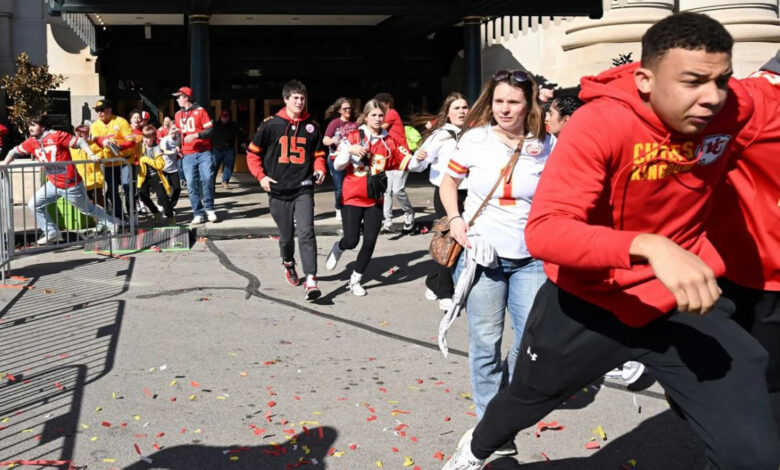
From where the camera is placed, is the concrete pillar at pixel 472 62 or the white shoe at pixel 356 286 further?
the concrete pillar at pixel 472 62

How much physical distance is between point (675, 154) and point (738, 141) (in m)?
0.58

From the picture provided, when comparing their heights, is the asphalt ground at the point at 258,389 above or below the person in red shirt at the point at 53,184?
below

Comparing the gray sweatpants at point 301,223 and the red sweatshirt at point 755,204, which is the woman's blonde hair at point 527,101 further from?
the gray sweatpants at point 301,223

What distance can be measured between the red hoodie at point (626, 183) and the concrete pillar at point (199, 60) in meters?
15.5

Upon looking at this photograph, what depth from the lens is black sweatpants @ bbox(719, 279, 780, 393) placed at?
3.67 meters

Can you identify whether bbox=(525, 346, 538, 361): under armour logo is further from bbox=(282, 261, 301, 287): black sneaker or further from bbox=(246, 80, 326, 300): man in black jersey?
bbox=(282, 261, 301, 287): black sneaker

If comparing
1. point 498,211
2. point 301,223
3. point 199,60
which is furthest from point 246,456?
point 199,60

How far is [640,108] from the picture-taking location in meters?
2.94

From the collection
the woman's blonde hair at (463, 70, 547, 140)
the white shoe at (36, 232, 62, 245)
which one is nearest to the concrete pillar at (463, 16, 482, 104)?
the white shoe at (36, 232, 62, 245)

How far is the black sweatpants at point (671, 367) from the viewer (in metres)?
2.84

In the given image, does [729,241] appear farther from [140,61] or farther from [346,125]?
[140,61]

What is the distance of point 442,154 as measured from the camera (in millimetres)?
7090

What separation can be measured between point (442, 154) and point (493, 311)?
2.62 meters

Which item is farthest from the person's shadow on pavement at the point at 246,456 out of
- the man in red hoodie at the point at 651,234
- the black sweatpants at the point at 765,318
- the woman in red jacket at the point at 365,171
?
the woman in red jacket at the point at 365,171
